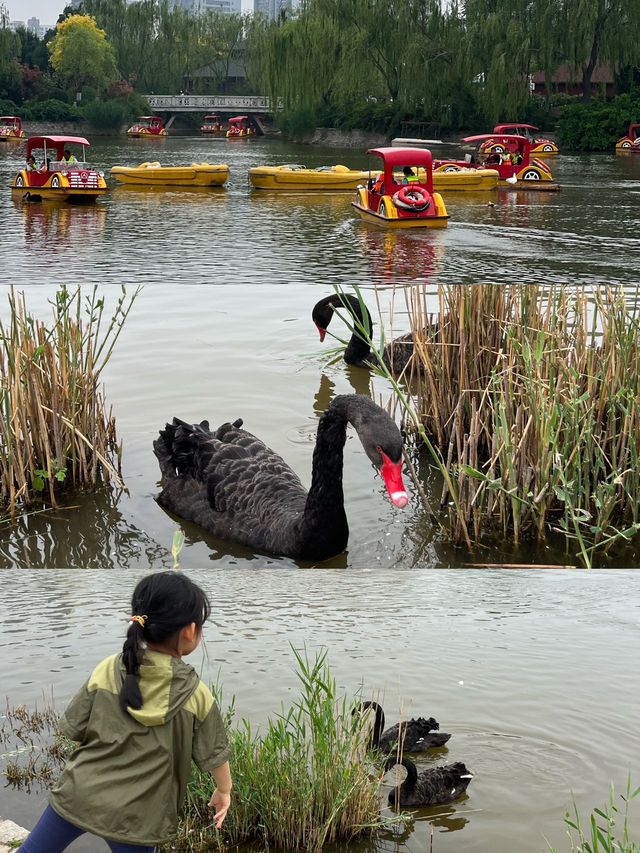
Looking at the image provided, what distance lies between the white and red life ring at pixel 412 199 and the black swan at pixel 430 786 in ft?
64.8

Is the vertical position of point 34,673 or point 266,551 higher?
point 34,673

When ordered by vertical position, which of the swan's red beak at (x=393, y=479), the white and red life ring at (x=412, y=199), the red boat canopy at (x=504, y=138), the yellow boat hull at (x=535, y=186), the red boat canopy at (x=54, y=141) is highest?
the red boat canopy at (x=504, y=138)

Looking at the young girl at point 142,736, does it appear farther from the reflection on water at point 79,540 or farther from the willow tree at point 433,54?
the willow tree at point 433,54

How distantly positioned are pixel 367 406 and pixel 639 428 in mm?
1420

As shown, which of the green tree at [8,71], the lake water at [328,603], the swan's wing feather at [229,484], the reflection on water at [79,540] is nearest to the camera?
the lake water at [328,603]

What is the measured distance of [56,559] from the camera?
5754mm

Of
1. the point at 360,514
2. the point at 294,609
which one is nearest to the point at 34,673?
the point at 294,609

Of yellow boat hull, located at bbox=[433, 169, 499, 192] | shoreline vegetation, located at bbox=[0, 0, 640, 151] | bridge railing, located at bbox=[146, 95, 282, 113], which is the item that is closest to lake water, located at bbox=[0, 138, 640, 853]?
yellow boat hull, located at bbox=[433, 169, 499, 192]

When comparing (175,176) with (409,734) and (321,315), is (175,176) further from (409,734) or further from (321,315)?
(409,734)

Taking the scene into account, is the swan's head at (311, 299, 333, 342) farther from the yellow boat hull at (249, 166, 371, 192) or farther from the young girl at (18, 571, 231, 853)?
the yellow boat hull at (249, 166, 371, 192)

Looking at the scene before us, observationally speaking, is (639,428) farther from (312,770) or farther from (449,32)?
(449,32)

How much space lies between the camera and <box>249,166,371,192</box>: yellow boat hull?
3014 centimetres

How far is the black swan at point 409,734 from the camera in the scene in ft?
9.34

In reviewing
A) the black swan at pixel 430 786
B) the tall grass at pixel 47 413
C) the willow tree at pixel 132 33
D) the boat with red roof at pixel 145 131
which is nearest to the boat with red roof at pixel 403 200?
the tall grass at pixel 47 413
